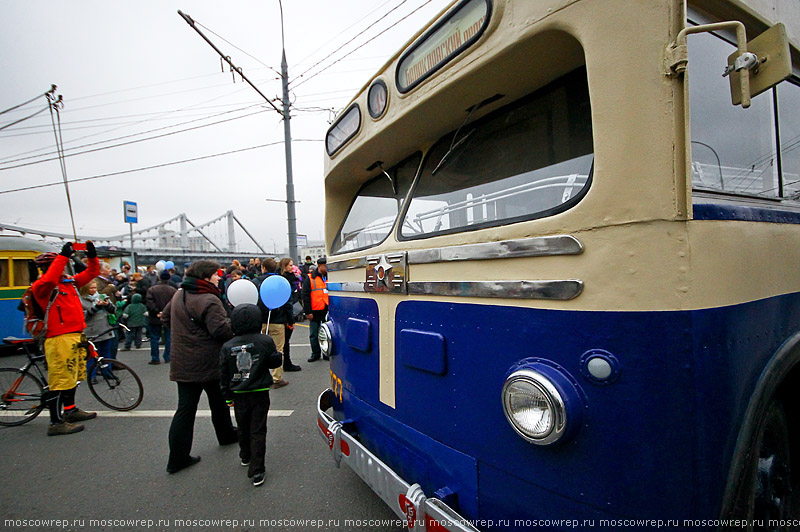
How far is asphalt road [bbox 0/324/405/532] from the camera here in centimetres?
241

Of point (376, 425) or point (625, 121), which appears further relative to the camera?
point (376, 425)

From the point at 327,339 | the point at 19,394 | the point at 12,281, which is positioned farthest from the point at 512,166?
the point at 12,281

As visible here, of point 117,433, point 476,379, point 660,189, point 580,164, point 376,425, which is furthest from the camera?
point 117,433

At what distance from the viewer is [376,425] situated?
212 cm

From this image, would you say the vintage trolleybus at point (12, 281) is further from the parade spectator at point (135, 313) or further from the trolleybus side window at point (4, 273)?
the parade spectator at point (135, 313)

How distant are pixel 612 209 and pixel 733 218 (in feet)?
1.34

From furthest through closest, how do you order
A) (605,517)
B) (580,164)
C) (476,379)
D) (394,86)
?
(394,86) < (476,379) < (580,164) < (605,517)

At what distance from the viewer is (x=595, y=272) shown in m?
1.11

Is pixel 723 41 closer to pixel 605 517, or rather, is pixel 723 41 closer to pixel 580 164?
pixel 580 164

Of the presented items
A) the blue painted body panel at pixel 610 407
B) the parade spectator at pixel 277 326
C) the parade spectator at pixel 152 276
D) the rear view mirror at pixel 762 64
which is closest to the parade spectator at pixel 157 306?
the parade spectator at pixel 152 276

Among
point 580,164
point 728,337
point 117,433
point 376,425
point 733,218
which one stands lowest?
point 117,433

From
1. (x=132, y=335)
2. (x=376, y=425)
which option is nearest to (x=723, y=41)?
(x=376, y=425)

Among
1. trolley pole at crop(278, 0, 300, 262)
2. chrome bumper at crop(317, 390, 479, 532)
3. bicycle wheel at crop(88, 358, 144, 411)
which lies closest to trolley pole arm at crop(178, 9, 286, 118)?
trolley pole at crop(278, 0, 300, 262)

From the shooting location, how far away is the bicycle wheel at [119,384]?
4535 millimetres
